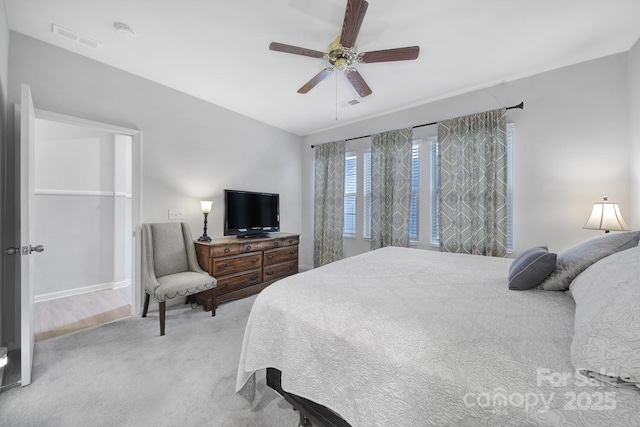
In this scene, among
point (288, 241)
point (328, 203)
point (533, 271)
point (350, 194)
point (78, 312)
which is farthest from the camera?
point (328, 203)

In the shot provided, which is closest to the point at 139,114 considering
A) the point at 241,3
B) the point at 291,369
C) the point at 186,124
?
the point at 186,124

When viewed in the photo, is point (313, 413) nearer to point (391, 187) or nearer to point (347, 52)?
point (347, 52)

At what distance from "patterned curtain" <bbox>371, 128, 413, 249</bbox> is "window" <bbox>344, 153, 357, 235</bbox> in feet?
Answer: 1.52

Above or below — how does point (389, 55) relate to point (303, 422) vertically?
above

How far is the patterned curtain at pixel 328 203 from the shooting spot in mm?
4312

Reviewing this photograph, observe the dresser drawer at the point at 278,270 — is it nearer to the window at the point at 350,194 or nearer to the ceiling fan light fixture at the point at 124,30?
the window at the point at 350,194

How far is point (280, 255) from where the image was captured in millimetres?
3914

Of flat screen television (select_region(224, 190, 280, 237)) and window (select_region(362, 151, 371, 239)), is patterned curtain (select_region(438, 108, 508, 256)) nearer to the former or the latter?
window (select_region(362, 151, 371, 239))

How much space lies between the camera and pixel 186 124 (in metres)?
3.26

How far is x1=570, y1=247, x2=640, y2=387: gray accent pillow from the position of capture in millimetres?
645

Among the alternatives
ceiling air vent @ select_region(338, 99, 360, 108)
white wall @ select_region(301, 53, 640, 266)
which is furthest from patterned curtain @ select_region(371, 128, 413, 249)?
white wall @ select_region(301, 53, 640, 266)

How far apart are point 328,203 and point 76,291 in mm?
4034

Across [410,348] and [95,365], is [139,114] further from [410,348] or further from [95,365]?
[410,348]

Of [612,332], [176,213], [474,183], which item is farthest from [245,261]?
[612,332]
